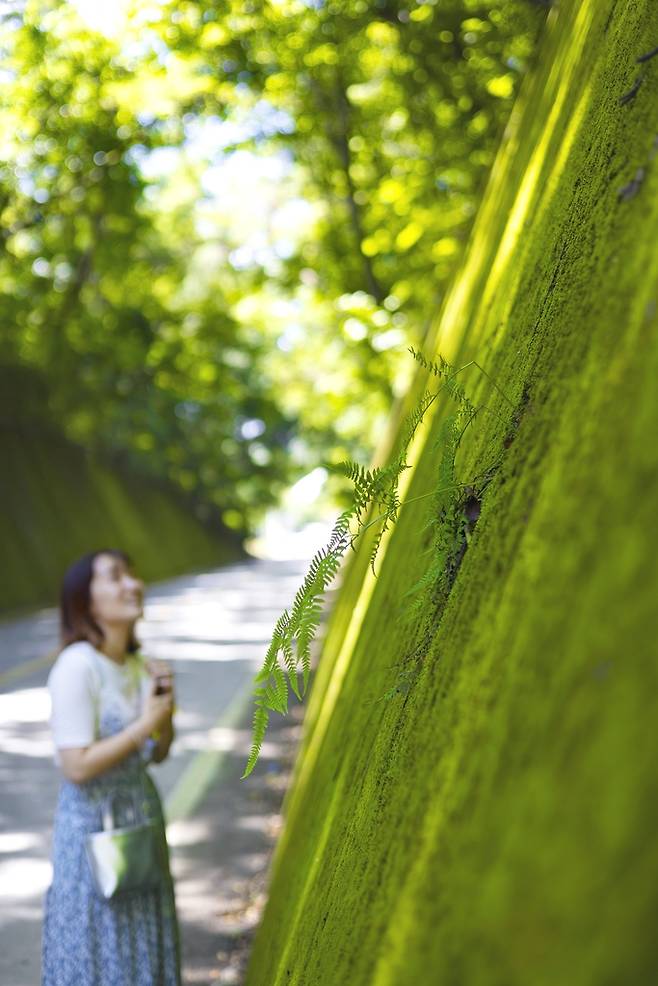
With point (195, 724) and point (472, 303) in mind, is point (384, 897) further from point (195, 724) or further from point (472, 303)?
point (195, 724)

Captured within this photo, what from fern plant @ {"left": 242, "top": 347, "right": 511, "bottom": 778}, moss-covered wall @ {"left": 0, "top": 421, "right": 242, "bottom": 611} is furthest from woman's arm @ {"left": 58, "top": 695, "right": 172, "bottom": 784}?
moss-covered wall @ {"left": 0, "top": 421, "right": 242, "bottom": 611}

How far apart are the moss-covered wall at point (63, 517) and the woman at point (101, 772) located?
18.7 meters

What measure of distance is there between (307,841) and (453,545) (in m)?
1.53

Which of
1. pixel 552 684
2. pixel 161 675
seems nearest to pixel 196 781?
pixel 161 675

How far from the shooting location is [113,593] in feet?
12.6

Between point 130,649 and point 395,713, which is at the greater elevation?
point 395,713

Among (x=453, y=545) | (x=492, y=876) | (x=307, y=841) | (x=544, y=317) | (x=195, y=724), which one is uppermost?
(x=544, y=317)

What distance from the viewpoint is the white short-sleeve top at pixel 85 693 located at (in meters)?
3.51

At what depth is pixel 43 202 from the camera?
49.2ft

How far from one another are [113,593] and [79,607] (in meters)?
0.13

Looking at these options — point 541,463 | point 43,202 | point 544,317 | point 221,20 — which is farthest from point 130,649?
point 43,202

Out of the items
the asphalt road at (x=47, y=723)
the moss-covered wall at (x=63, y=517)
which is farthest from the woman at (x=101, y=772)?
the moss-covered wall at (x=63, y=517)

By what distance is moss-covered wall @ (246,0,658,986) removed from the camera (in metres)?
0.63

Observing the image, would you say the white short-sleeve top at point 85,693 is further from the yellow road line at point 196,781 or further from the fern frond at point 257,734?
the yellow road line at point 196,781
